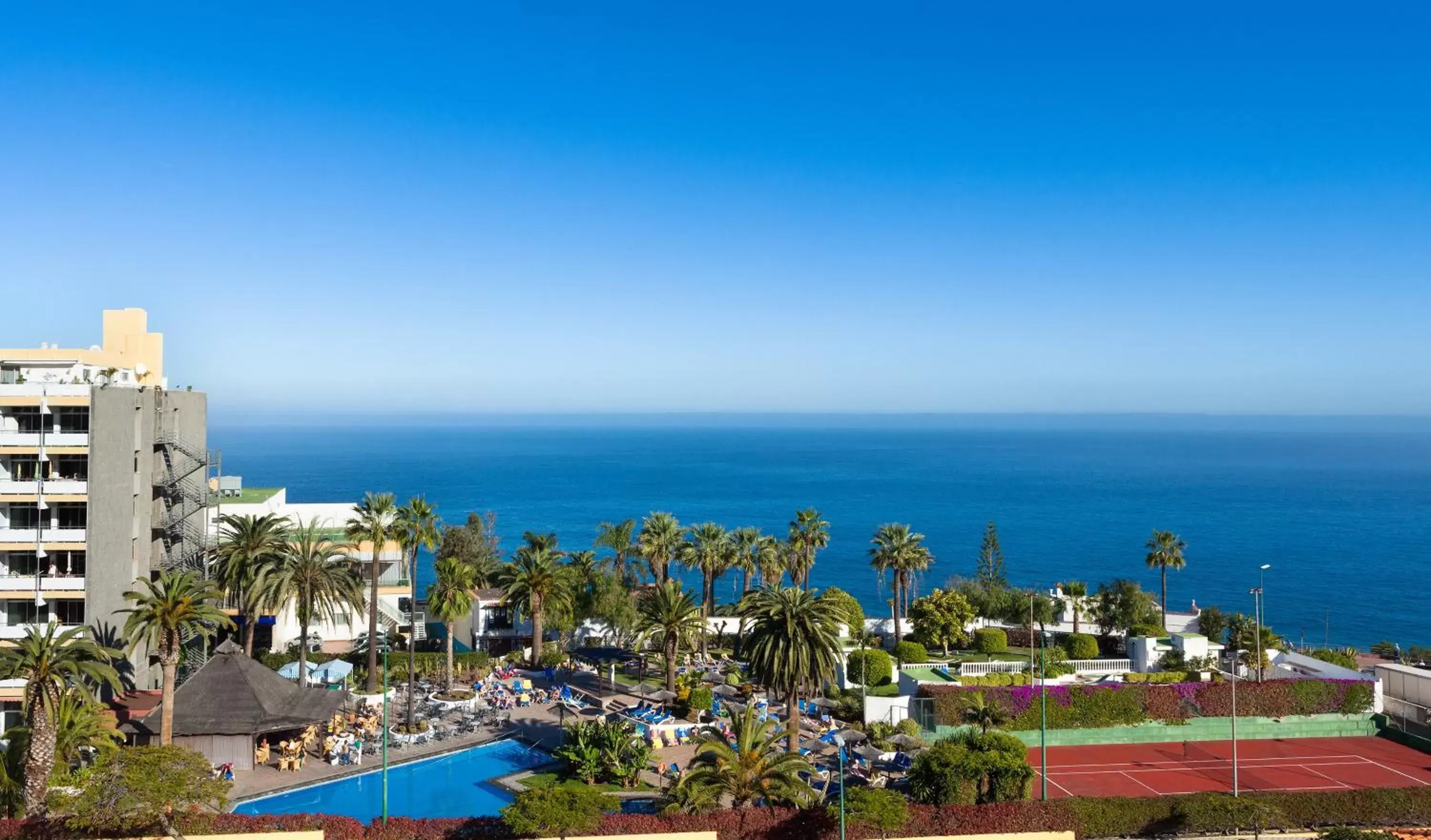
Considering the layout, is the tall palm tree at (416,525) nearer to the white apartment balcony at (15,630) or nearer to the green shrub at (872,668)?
the white apartment balcony at (15,630)

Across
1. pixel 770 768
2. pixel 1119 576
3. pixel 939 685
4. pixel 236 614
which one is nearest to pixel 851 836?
pixel 770 768

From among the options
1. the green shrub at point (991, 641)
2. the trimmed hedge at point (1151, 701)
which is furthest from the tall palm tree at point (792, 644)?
the green shrub at point (991, 641)

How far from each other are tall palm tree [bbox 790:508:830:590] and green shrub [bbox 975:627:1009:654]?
35.5 ft

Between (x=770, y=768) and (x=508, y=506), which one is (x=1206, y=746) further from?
(x=508, y=506)

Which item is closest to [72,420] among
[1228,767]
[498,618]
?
[498,618]

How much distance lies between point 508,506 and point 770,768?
166m

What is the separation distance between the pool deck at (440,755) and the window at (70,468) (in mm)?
15025

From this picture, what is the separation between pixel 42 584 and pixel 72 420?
6915mm

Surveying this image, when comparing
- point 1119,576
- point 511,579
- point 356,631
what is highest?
point 511,579

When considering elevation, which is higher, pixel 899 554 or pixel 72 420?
pixel 72 420

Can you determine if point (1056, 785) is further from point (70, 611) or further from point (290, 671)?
point (70, 611)

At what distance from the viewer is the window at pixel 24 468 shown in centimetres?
3928

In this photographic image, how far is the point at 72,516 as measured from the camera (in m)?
39.5

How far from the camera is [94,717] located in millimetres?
29734
